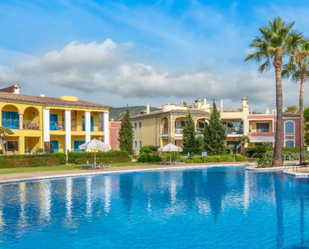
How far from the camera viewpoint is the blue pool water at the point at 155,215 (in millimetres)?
9773

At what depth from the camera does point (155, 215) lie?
12.8 metres

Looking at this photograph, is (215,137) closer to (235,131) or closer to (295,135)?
(235,131)

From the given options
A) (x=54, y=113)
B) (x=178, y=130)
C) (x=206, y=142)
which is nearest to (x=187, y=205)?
(x=206, y=142)

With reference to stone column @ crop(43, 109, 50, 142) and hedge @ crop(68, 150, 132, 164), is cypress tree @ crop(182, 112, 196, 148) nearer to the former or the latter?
hedge @ crop(68, 150, 132, 164)

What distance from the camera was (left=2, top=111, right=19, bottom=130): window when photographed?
37.1m

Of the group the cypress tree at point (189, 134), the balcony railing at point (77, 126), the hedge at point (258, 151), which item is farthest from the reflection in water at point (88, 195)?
the hedge at point (258, 151)

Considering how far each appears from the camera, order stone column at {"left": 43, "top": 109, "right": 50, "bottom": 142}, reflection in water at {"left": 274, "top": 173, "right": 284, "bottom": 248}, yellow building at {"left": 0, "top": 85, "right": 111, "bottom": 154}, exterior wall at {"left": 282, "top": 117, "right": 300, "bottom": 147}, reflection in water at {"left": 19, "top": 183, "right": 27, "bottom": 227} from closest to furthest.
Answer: reflection in water at {"left": 274, "top": 173, "right": 284, "bottom": 248} < reflection in water at {"left": 19, "top": 183, "right": 27, "bottom": 227} < yellow building at {"left": 0, "top": 85, "right": 111, "bottom": 154} < stone column at {"left": 43, "top": 109, "right": 50, "bottom": 142} < exterior wall at {"left": 282, "top": 117, "right": 300, "bottom": 147}

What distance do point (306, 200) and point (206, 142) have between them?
2581 centimetres

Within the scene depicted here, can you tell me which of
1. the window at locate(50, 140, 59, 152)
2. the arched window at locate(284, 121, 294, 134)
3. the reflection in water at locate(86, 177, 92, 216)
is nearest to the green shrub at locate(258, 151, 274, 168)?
the reflection in water at locate(86, 177, 92, 216)

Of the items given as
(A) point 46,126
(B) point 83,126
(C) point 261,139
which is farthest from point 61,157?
(C) point 261,139

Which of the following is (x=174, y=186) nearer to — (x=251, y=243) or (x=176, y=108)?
(x=251, y=243)

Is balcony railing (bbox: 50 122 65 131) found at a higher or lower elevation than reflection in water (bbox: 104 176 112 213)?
higher

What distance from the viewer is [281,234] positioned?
402 inches

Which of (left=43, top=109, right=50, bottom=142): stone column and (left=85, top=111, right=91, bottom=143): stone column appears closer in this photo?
(left=43, top=109, right=50, bottom=142): stone column
